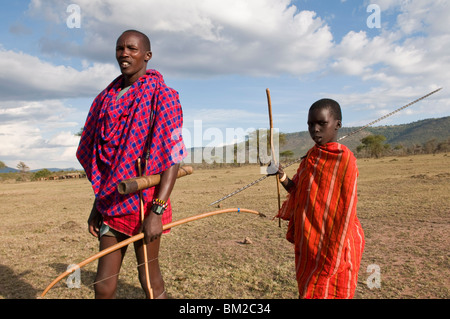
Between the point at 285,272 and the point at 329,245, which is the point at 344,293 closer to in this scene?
the point at 329,245

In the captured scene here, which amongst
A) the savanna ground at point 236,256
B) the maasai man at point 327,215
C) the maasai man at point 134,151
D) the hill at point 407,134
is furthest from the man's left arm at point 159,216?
the hill at point 407,134

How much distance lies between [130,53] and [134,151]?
2.25 feet

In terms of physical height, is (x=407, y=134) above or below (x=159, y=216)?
above

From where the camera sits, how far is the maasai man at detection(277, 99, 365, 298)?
104 inches

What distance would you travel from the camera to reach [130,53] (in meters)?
2.47

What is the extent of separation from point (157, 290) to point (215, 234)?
4.45 meters

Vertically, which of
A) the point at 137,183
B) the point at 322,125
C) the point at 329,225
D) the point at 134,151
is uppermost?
the point at 322,125

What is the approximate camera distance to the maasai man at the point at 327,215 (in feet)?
8.70

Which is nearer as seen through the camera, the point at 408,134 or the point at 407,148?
the point at 407,148

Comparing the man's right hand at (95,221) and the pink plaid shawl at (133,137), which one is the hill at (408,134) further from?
the pink plaid shawl at (133,137)

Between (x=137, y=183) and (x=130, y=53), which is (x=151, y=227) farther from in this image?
(x=130, y=53)

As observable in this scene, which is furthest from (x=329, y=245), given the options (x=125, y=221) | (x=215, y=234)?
(x=215, y=234)

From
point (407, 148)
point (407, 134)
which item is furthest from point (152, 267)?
point (407, 134)

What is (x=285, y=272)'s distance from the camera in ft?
15.3
